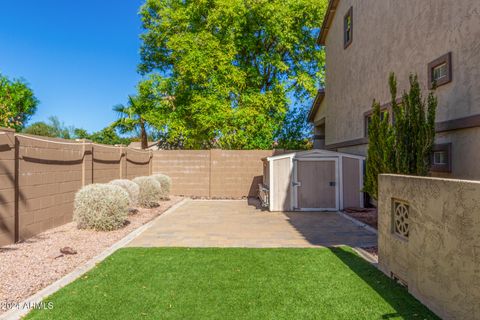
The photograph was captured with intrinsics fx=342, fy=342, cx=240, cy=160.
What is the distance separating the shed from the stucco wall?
7255 millimetres

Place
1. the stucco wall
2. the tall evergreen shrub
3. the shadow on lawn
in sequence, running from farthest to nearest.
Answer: the tall evergreen shrub
the shadow on lawn
the stucco wall

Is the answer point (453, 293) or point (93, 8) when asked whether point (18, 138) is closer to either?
point (453, 293)

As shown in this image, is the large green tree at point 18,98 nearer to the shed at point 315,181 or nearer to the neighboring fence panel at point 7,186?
the shed at point 315,181

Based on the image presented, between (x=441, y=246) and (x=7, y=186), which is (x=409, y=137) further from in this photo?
(x=7, y=186)

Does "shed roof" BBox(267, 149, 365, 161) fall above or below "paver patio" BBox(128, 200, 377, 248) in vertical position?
above

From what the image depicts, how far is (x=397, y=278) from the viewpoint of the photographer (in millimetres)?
4836

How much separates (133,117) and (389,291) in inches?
919

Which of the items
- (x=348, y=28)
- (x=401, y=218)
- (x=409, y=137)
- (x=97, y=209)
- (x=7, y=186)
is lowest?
(x=97, y=209)

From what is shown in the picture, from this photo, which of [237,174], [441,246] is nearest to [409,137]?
[441,246]

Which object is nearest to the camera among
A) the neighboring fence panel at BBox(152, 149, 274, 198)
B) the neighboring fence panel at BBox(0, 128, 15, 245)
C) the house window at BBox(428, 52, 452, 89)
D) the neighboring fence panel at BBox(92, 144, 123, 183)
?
the neighboring fence panel at BBox(0, 128, 15, 245)

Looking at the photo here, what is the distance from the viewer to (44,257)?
590 cm

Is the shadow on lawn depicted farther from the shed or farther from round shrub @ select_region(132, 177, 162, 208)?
round shrub @ select_region(132, 177, 162, 208)

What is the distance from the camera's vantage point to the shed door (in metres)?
12.3

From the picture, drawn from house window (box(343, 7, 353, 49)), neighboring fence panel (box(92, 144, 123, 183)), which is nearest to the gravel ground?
neighboring fence panel (box(92, 144, 123, 183))
